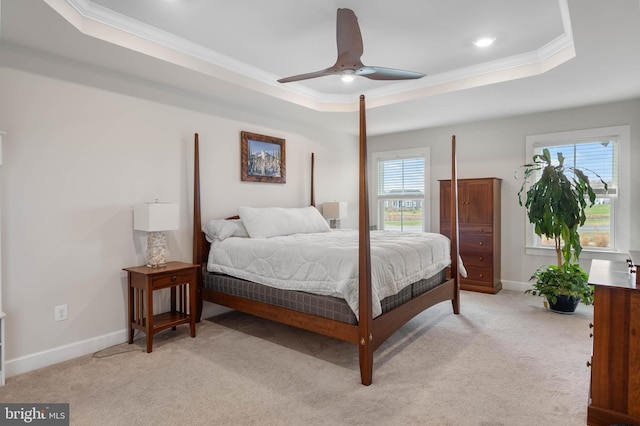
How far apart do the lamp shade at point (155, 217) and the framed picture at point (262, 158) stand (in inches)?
52.8

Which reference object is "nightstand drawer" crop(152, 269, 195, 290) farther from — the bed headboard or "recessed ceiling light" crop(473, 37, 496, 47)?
"recessed ceiling light" crop(473, 37, 496, 47)

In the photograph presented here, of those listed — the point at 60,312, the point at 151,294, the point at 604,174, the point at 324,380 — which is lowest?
the point at 324,380

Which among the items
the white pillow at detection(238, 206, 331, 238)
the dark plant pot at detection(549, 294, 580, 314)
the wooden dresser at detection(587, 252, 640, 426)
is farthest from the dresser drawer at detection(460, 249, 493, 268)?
the wooden dresser at detection(587, 252, 640, 426)

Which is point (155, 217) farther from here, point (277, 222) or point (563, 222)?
point (563, 222)

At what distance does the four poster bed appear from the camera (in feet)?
8.00

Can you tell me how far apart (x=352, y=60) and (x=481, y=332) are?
270 centimetres

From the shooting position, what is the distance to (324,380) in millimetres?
2479

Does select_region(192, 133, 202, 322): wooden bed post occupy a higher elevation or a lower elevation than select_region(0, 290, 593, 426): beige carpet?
higher

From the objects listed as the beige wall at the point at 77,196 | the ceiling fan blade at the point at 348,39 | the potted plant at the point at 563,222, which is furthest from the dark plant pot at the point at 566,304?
the beige wall at the point at 77,196

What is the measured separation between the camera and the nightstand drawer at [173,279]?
Answer: 3021mm

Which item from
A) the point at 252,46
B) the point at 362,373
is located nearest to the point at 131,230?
the point at 252,46

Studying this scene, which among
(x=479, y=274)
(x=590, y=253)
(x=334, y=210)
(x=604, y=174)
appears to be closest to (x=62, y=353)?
(x=334, y=210)

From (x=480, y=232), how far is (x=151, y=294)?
13.6ft

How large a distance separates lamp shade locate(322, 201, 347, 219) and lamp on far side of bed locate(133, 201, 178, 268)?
101 inches
